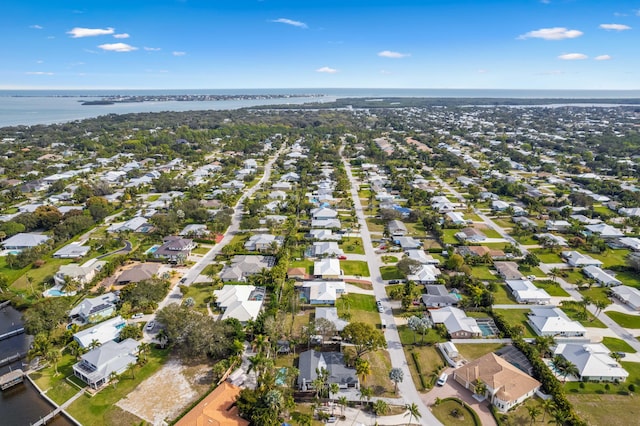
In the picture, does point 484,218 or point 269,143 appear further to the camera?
point 269,143

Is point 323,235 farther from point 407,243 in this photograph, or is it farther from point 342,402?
point 342,402

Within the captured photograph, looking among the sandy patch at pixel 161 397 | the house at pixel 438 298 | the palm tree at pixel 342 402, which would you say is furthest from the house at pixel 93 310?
the house at pixel 438 298

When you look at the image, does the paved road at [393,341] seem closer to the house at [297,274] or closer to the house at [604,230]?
the house at [297,274]

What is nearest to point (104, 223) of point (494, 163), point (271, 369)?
point (271, 369)

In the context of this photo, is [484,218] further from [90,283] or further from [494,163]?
[90,283]

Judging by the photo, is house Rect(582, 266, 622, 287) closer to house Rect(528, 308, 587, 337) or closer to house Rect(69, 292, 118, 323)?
house Rect(528, 308, 587, 337)

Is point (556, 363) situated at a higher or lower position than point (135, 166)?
lower

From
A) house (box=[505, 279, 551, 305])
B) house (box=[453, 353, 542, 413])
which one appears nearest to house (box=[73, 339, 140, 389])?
house (box=[453, 353, 542, 413])
